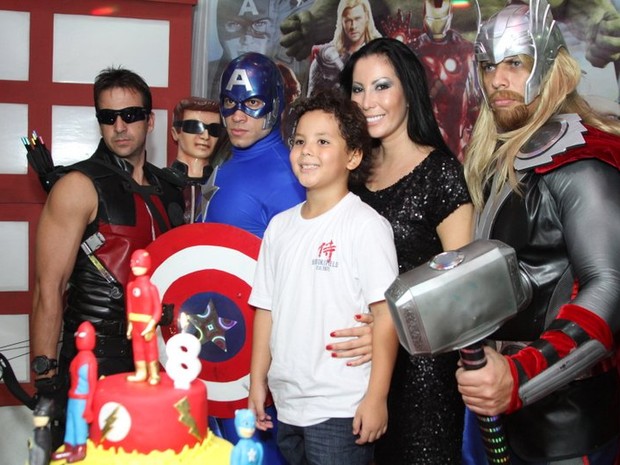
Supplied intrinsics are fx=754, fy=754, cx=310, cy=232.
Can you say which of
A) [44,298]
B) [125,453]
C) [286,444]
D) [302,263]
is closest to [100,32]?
[44,298]

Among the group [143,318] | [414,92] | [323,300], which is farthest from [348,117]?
[143,318]

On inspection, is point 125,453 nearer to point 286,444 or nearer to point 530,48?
point 286,444

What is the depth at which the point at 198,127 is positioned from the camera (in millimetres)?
3521

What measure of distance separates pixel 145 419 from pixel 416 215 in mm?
1129

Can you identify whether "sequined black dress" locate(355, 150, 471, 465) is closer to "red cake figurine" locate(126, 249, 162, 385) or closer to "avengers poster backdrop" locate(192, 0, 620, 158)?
"red cake figurine" locate(126, 249, 162, 385)

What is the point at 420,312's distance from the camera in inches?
58.6

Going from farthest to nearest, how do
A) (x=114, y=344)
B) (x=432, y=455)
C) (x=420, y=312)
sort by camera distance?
(x=114, y=344)
(x=432, y=455)
(x=420, y=312)

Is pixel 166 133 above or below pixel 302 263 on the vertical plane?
above

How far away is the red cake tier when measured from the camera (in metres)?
1.62

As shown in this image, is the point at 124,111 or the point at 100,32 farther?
the point at 100,32

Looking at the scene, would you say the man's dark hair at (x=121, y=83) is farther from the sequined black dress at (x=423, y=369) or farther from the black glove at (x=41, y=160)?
the sequined black dress at (x=423, y=369)

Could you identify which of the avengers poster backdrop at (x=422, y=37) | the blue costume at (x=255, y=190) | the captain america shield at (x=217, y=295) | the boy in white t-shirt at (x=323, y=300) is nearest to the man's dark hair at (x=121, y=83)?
the blue costume at (x=255, y=190)

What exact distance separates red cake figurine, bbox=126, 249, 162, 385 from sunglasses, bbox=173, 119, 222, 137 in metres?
1.86

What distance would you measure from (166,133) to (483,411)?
9.76 feet
